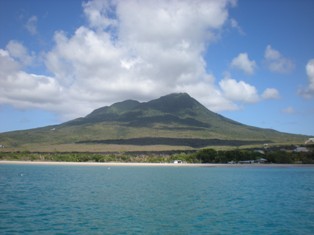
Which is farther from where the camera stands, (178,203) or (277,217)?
(178,203)

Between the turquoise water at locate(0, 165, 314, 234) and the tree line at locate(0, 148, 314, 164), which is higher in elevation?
the tree line at locate(0, 148, 314, 164)

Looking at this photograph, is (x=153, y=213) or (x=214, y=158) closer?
(x=153, y=213)

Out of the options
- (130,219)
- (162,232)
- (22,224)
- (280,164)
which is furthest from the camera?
(280,164)

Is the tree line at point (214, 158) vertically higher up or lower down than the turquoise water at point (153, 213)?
higher up

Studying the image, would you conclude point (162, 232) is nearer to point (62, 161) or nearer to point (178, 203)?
point (178, 203)

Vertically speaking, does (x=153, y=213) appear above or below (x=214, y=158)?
below

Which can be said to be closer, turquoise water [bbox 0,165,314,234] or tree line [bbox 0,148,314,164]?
turquoise water [bbox 0,165,314,234]

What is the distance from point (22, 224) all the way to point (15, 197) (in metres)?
16.0

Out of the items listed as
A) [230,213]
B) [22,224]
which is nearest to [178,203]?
[230,213]

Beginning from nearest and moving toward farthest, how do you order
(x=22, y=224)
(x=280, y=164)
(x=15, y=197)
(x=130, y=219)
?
(x=22, y=224) < (x=130, y=219) < (x=15, y=197) < (x=280, y=164)

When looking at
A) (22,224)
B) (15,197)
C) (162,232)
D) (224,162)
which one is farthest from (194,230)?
(224,162)

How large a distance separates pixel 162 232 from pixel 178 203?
13.7 meters

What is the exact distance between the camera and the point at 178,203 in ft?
128

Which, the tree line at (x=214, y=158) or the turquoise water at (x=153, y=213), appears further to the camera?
the tree line at (x=214, y=158)
